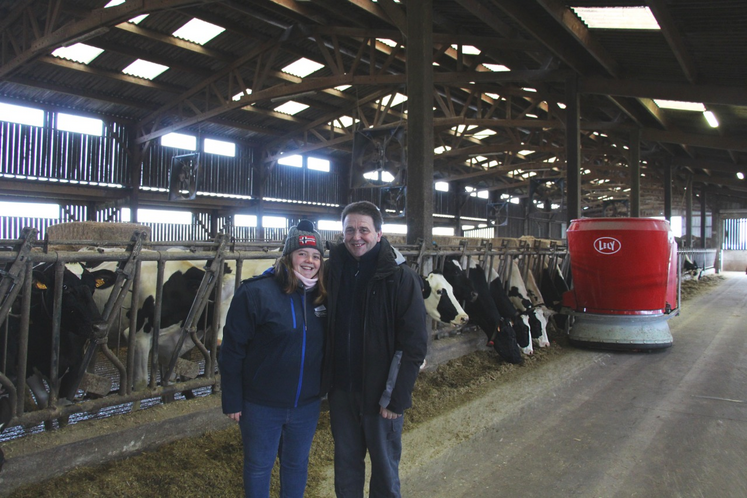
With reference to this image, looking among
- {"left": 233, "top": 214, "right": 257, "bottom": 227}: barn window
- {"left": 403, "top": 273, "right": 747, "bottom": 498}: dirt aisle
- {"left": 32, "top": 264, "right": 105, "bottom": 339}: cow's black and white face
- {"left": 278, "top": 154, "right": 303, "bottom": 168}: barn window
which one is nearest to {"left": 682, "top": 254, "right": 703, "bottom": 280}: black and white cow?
{"left": 403, "top": 273, "right": 747, "bottom": 498}: dirt aisle

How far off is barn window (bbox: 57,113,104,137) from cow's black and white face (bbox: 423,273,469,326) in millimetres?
13940

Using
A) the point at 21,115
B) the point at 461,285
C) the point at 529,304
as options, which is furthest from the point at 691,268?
the point at 21,115

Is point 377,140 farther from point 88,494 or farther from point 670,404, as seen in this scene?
point 88,494

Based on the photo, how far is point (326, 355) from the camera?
2.39 meters

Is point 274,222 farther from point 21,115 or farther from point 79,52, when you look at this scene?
point 79,52

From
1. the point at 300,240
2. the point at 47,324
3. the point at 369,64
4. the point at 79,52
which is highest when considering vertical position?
the point at 79,52

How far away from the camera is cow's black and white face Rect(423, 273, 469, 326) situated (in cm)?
519

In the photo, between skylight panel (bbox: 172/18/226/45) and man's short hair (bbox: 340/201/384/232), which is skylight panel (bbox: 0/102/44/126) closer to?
skylight panel (bbox: 172/18/226/45)

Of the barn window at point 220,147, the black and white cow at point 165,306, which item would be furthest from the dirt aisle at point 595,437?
Result: the barn window at point 220,147

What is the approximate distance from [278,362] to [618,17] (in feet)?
27.7

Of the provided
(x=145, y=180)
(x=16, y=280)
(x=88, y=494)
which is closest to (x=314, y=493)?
(x=88, y=494)

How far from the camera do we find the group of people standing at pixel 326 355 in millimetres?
2248

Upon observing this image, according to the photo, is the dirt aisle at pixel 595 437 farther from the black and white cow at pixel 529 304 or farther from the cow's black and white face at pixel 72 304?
the cow's black and white face at pixel 72 304

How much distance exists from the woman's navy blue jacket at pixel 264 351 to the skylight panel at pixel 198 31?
10879 mm
